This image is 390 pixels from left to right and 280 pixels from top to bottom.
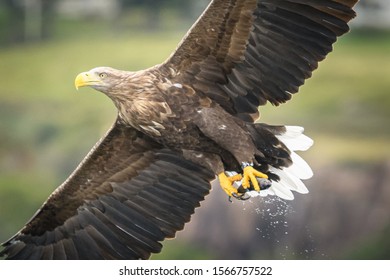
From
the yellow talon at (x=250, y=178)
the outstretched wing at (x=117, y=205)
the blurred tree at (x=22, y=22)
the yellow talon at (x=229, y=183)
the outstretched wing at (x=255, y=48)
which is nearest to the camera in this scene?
the outstretched wing at (x=255, y=48)

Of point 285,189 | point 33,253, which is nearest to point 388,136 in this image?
point 285,189

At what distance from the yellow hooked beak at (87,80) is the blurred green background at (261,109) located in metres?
2.98

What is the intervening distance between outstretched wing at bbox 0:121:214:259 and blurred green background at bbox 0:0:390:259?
2062 mm

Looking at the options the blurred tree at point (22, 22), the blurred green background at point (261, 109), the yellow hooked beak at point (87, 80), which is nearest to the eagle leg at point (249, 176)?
the yellow hooked beak at point (87, 80)

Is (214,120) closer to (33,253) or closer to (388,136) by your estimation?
(33,253)

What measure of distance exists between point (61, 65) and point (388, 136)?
11.5 ft

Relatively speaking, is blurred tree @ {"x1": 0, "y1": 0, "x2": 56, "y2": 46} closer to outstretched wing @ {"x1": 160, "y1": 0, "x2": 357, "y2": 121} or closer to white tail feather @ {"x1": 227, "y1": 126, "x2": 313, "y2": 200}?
outstretched wing @ {"x1": 160, "y1": 0, "x2": 357, "y2": 121}

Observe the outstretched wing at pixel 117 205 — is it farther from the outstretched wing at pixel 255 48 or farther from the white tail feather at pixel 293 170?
the outstretched wing at pixel 255 48

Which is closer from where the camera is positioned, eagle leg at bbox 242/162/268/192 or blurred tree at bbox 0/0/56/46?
eagle leg at bbox 242/162/268/192

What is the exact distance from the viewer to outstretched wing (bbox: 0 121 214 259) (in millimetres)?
6777

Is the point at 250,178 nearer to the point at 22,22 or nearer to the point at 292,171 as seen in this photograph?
the point at 292,171

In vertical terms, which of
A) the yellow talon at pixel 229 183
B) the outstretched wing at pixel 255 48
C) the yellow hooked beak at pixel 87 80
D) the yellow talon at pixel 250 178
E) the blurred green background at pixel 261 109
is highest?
the outstretched wing at pixel 255 48

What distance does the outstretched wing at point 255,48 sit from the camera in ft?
19.4

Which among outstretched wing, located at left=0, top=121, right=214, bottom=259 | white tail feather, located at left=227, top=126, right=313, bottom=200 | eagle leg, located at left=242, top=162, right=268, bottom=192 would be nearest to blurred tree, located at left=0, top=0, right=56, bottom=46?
outstretched wing, located at left=0, top=121, right=214, bottom=259
